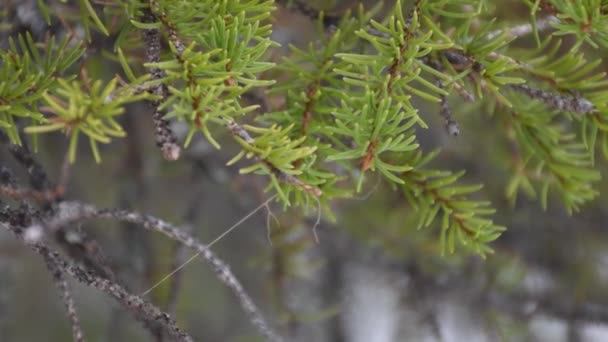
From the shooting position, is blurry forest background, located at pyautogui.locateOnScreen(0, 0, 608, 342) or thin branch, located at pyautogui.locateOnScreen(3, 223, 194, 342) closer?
thin branch, located at pyautogui.locateOnScreen(3, 223, 194, 342)

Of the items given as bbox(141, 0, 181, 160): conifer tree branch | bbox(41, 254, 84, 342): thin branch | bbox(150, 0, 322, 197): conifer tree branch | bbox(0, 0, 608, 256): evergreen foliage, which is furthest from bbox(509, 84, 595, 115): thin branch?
bbox(41, 254, 84, 342): thin branch

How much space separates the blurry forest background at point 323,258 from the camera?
3.50 feet

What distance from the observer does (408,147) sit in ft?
1.79

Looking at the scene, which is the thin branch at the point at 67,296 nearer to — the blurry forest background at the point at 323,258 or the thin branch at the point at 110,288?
the thin branch at the point at 110,288

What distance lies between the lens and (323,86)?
64 cm

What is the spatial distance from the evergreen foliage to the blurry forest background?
32 centimetres

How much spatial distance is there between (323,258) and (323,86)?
2.15 feet

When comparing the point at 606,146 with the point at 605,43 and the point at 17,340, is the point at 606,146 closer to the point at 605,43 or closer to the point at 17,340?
the point at 605,43

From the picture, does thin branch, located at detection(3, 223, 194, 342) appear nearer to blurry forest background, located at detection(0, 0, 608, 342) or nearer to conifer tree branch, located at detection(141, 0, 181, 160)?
conifer tree branch, located at detection(141, 0, 181, 160)

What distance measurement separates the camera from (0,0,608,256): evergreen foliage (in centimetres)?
50

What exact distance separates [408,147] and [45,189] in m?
0.34

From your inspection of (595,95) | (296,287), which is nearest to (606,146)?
(595,95)

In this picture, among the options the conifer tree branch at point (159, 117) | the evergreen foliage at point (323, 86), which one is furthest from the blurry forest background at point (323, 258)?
the conifer tree branch at point (159, 117)

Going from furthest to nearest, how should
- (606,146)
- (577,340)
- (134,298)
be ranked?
(577,340) < (606,146) < (134,298)
